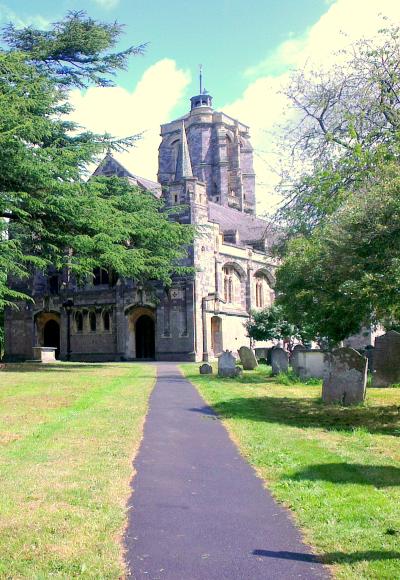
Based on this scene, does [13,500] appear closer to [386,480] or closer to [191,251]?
[386,480]

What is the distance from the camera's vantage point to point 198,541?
4.71 meters

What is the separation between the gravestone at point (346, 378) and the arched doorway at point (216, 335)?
2906 cm

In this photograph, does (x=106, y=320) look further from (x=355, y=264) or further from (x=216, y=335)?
(x=355, y=264)

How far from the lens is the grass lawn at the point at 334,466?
14.7ft

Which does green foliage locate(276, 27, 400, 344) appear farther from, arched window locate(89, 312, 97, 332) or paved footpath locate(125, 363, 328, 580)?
arched window locate(89, 312, 97, 332)

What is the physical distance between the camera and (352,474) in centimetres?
683

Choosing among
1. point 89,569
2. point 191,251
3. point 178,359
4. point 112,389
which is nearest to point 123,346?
point 178,359

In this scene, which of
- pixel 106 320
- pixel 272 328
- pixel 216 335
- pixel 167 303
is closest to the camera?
pixel 272 328

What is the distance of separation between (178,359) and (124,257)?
623 inches

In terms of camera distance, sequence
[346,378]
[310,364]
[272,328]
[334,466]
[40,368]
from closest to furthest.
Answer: [334,466], [346,378], [310,364], [40,368], [272,328]

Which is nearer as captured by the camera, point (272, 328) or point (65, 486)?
point (65, 486)

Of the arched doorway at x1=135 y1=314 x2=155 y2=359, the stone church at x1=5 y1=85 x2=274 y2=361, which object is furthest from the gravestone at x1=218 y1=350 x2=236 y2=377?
the arched doorway at x1=135 y1=314 x2=155 y2=359

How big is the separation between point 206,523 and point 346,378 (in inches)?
364

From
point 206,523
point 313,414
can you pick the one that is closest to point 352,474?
point 206,523
